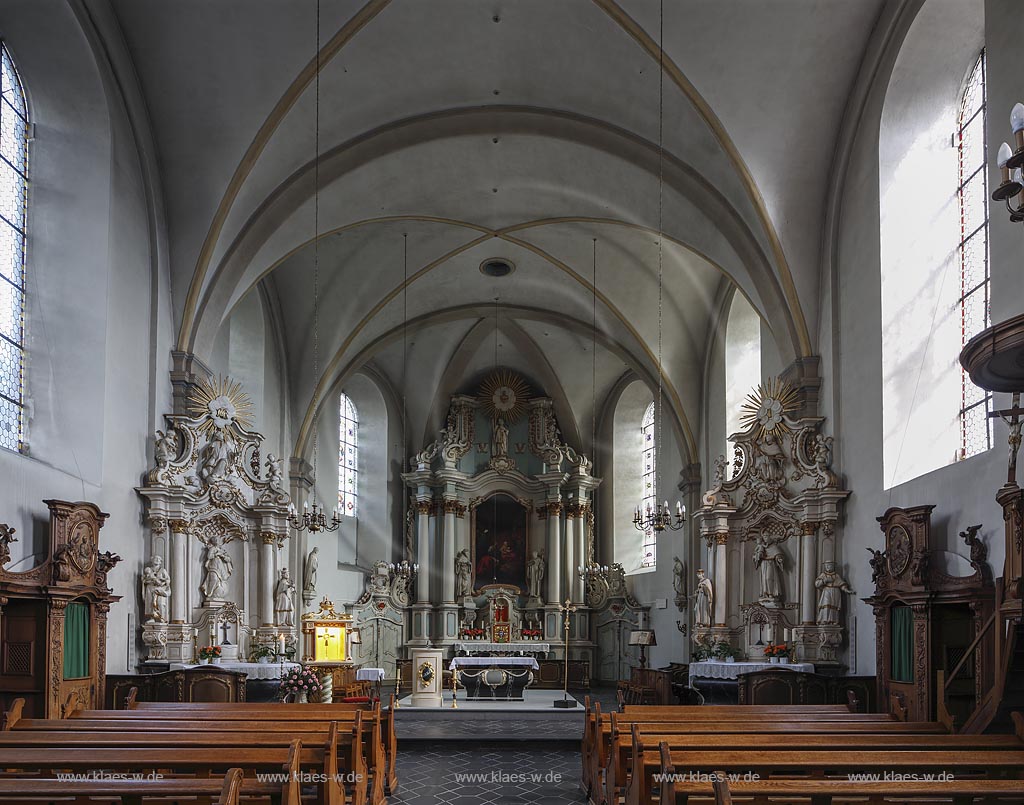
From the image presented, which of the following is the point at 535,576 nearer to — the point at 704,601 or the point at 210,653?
the point at 704,601

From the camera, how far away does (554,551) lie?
25375mm

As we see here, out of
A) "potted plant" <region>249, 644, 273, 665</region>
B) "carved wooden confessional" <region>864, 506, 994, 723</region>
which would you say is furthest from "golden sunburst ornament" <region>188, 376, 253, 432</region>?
"carved wooden confessional" <region>864, 506, 994, 723</region>

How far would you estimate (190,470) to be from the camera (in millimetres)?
15609

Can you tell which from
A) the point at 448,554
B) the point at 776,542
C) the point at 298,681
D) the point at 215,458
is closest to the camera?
the point at 298,681

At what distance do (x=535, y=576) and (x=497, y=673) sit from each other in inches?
258

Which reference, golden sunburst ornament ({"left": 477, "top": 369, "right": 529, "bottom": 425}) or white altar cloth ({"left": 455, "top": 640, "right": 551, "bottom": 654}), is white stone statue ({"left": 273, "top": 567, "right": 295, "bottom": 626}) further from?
golden sunburst ornament ({"left": 477, "top": 369, "right": 529, "bottom": 425})

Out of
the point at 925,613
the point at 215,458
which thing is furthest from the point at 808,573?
the point at 215,458

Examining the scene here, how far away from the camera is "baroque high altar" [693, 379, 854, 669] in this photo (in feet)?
47.1

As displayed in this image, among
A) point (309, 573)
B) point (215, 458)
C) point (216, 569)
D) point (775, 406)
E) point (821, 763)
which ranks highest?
point (775, 406)

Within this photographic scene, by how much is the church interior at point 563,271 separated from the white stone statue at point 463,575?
5142 millimetres

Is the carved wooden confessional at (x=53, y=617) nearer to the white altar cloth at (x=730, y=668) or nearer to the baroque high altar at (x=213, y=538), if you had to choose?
the baroque high altar at (x=213, y=538)

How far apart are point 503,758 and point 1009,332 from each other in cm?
859

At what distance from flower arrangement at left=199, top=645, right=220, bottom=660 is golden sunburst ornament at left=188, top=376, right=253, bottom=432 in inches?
127

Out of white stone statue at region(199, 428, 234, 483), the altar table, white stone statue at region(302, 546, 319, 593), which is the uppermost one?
white stone statue at region(199, 428, 234, 483)
